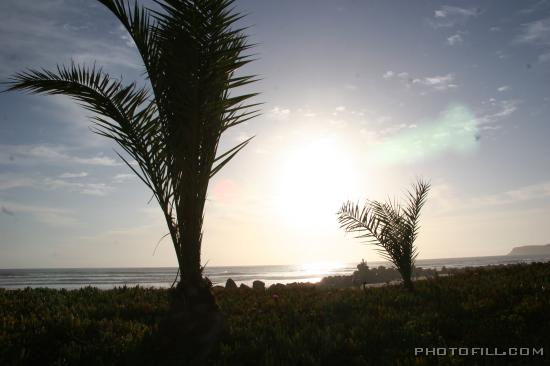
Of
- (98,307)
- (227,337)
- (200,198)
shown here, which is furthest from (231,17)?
(98,307)

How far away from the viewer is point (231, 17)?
610 cm

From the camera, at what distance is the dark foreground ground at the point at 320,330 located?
18.0 feet

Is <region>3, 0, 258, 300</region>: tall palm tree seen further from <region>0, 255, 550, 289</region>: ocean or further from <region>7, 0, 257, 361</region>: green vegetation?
<region>0, 255, 550, 289</region>: ocean

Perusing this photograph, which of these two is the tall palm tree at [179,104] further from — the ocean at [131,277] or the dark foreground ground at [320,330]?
the ocean at [131,277]

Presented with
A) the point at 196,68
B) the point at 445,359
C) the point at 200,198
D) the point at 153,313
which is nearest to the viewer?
the point at 445,359

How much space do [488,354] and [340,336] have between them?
6.92 ft

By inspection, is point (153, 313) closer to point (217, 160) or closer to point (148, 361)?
point (148, 361)

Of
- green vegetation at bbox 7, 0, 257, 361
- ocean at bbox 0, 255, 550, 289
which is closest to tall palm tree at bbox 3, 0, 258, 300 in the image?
green vegetation at bbox 7, 0, 257, 361

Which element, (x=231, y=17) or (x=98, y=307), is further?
(x=98, y=307)

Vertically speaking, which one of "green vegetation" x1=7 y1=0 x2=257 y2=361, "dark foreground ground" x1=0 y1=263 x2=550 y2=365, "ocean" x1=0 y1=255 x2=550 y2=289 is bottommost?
"ocean" x1=0 y1=255 x2=550 y2=289

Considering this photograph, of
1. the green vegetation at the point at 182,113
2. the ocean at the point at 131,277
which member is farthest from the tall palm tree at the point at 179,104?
the ocean at the point at 131,277

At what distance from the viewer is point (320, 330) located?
6.57 metres

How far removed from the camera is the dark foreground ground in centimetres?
549

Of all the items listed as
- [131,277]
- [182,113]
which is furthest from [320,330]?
[131,277]
